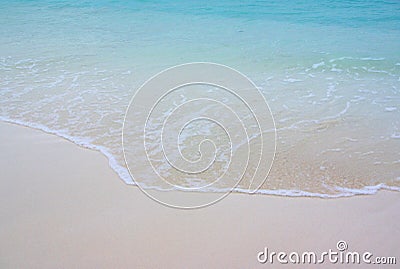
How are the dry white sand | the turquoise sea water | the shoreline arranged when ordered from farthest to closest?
the turquoise sea water → the shoreline → the dry white sand

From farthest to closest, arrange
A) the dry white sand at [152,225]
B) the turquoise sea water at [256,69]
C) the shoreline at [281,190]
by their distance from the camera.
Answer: the turquoise sea water at [256,69]
the shoreline at [281,190]
the dry white sand at [152,225]

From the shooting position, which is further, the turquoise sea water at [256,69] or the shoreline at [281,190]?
the turquoise sea water at [256,69]

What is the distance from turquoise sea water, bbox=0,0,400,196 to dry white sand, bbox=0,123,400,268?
249 mm

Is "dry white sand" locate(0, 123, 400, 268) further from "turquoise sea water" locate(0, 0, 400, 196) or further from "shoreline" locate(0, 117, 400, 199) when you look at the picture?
"turquoise sea water" locate(0, 0, 400, 196)

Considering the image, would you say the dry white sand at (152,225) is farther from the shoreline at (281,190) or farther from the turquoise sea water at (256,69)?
the turquoise sea water at (256,69)

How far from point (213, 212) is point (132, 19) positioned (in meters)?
8.43

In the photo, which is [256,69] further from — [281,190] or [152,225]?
[152,225]

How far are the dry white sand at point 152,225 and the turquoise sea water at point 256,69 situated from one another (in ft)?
0.82

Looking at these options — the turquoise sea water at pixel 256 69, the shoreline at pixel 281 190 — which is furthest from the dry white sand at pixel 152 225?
the turquoise sea water at pixel 256 69

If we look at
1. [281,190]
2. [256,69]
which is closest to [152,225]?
[281,190]

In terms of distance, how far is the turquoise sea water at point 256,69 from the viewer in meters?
3.70

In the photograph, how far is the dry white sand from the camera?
2.48m

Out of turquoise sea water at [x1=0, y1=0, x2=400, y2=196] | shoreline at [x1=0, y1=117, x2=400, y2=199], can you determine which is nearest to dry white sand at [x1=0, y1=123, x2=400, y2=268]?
shoreline at [x1=0, y1=117, x2=400, y2=199]

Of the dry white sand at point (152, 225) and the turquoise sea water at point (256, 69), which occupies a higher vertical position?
the turquoise sea water at point (256, 69)
